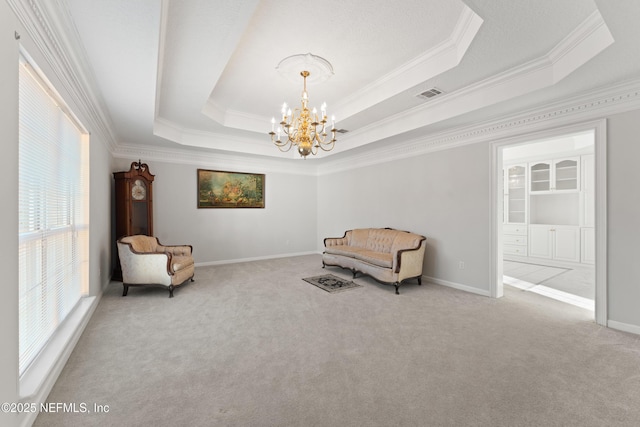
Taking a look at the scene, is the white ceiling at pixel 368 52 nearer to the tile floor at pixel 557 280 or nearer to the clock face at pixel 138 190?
the clock face at pixel 138 190

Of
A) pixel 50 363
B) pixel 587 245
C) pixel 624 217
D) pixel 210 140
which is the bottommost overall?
pixel 50 363

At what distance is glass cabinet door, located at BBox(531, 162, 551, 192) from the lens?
6.57m

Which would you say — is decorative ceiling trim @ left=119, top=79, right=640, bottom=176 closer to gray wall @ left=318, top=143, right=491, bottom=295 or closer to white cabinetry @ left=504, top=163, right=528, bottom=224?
gray wall @ left=318, top=143, right=491, bottom=295

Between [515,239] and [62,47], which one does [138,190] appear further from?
[515,239]

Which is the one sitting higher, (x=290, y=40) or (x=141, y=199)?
(x=290, y=40)

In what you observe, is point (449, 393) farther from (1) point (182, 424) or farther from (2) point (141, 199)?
(2) point (141, 199)

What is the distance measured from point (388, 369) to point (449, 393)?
471mm

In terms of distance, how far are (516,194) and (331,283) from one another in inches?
218

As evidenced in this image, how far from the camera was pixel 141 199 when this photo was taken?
545 cm

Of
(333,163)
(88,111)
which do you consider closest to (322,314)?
(88,111)

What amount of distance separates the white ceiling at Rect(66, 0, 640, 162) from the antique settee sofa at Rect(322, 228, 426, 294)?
6.55 ft

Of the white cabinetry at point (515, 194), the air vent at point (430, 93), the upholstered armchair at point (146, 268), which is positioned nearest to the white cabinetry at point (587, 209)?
the white cabinetry at point (515, 194)

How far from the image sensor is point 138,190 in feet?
17.7

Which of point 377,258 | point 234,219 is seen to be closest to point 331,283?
point 377,258
